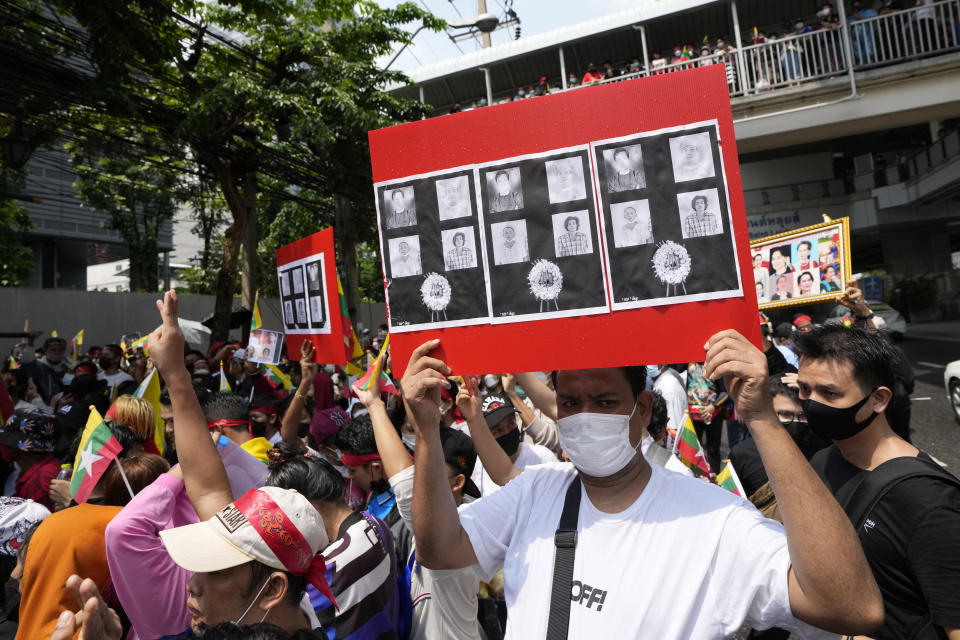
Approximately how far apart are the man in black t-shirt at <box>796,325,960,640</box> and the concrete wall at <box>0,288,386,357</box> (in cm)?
1517

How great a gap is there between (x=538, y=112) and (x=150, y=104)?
1063cm

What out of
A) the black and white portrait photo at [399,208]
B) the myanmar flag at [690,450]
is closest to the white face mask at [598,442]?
the black and white portrait photo at [399,208]

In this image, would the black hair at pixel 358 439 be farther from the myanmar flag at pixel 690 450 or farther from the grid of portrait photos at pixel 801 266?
the grid of portrait photos at pixel 801 266

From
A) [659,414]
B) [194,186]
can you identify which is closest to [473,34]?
[194,186]

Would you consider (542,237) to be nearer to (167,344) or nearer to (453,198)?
(453,198)

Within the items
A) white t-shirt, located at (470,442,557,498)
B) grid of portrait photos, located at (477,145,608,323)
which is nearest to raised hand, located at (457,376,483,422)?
grid of portrait photos, located at (477,145,608,323)

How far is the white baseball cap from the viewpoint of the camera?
1.82 metres

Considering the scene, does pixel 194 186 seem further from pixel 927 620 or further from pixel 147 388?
pixel 927 620

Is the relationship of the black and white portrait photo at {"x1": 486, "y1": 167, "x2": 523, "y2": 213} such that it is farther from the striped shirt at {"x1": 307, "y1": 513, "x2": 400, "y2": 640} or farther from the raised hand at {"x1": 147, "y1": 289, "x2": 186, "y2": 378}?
the striped shirt at {"x1": 307, "y1": 513, "x2": 400, "y2": 640}

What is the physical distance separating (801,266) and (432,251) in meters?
4.74

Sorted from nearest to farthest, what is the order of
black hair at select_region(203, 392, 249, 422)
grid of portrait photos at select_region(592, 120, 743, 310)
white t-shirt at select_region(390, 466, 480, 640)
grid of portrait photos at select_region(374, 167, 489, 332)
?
grid of portrait photos at select_region(592, 120, 743, 310) < grid of portrait photos at select_region(374, 167, 489, 332) < white t-shirt at select_region(390, 466, 480, 640) < black hair at select_region(203, 392, 249, 422)

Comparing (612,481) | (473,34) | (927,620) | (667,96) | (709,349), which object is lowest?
(927,620)

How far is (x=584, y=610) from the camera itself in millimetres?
1571

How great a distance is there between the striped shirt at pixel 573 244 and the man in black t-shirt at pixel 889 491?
1.33 meters
